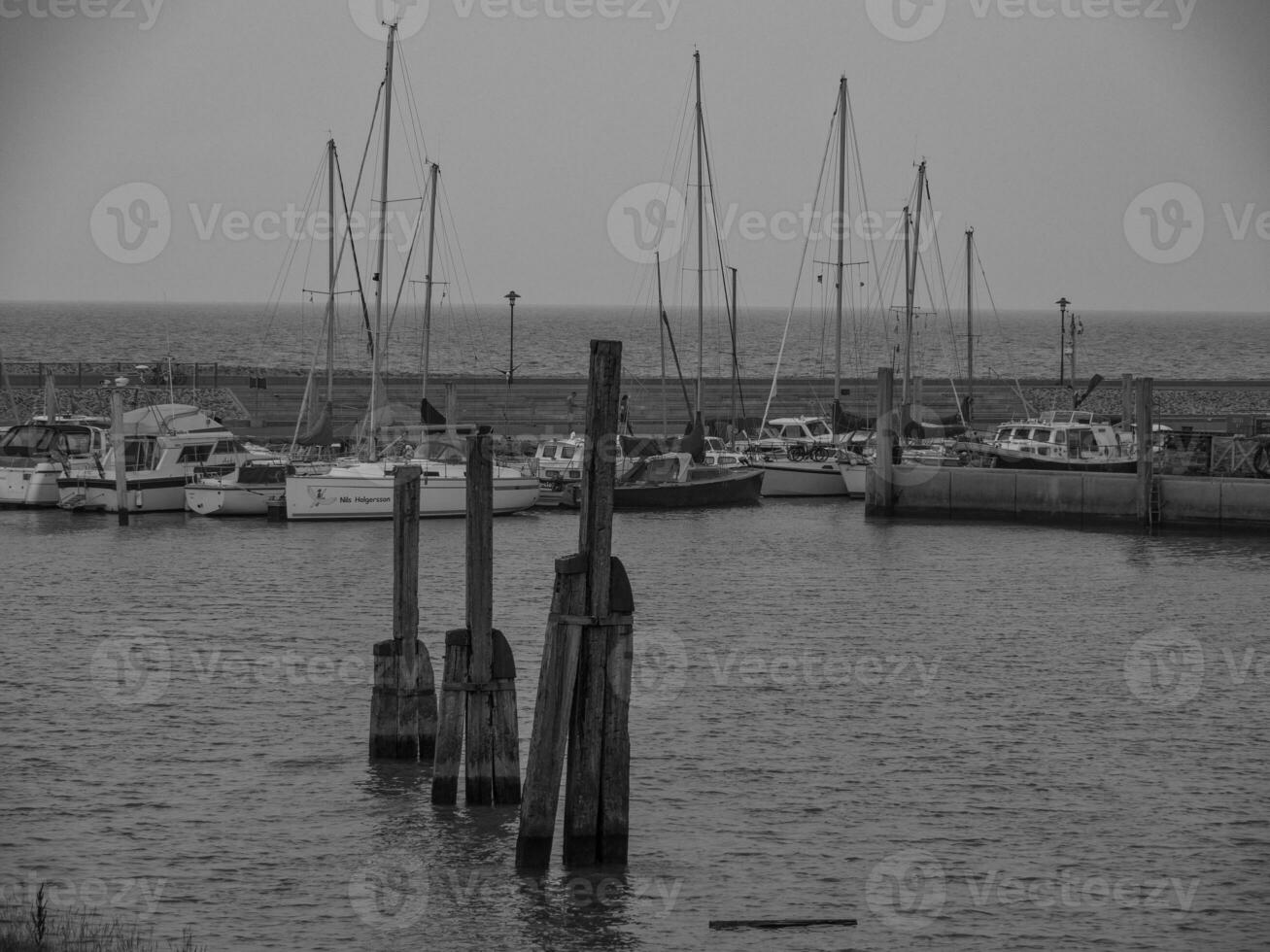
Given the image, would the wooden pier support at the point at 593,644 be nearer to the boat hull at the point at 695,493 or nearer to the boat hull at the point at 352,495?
the boat hull at the point at 352,495

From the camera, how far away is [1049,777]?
20.5 meters

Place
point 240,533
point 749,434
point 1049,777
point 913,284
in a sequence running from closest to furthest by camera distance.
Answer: point 1049,777, point 240,533, point 913,284, point 749,434

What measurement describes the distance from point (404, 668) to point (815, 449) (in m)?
41.2

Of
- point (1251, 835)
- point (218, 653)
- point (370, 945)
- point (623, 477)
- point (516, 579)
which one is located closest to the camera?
point (370, 945)

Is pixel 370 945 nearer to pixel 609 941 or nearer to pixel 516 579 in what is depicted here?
pixel 609 941

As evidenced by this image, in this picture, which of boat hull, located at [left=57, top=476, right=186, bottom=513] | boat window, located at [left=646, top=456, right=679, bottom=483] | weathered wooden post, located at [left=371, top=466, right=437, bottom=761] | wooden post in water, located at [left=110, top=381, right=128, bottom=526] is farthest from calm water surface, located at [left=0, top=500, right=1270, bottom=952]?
boat window, located at [left=646, top=456, right=679, bottom=483]

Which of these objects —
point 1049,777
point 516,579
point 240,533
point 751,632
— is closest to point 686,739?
point 1049,777

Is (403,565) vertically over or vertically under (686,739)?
over

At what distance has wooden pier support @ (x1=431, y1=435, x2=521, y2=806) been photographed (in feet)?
53.1

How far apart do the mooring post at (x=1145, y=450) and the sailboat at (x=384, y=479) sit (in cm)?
1743

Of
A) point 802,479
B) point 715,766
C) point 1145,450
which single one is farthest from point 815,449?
point 715,766

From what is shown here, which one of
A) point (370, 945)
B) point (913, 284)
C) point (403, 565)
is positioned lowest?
point (370, 945)

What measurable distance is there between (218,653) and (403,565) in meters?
10.8

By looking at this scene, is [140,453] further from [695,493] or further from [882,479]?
[882,479]
